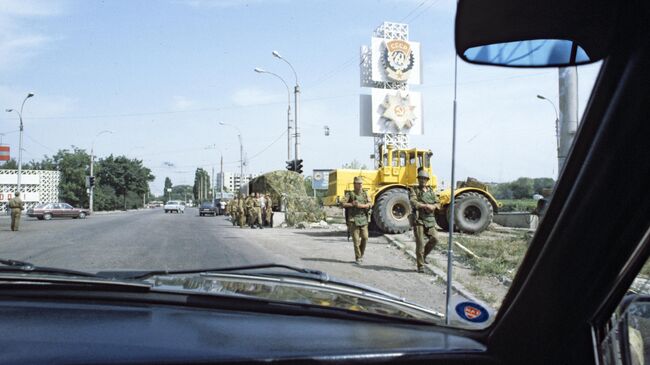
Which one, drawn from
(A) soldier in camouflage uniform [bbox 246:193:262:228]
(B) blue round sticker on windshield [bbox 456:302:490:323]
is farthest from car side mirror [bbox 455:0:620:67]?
(A) soldier in camouflage uniform [bbox 246:193:262:228]

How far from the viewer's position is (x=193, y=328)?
1.58m

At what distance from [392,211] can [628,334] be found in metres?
14.0

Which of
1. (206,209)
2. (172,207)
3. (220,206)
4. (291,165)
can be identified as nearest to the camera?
(291,165)

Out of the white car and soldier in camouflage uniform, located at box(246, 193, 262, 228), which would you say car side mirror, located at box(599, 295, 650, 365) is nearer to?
soldier in camouflage uniform, located at box(246, 193, 262, 228)

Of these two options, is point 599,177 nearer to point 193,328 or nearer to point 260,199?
point 193,328

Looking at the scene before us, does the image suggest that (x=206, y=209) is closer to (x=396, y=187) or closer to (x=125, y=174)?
(x=125, y=174)

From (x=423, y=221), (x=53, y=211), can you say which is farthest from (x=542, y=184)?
(x=53, y=211)

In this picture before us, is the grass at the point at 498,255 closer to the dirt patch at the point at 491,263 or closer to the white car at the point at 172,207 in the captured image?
the dirt patch at the point at 491,263

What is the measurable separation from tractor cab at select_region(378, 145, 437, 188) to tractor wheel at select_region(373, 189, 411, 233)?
2.44 ft

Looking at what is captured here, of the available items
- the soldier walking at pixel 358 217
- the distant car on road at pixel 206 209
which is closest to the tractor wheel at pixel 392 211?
the soldier walking at pixel 358 217

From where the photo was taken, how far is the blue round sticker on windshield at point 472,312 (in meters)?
1.74

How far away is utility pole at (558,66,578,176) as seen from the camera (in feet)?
4.95

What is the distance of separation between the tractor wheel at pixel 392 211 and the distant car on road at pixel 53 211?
2624 centimetres

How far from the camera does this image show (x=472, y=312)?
70.4 inches
